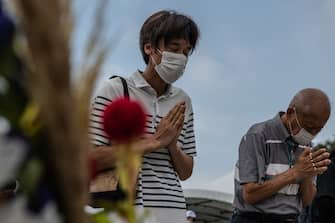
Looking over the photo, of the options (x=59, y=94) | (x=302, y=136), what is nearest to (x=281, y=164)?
(x=302, y=136)

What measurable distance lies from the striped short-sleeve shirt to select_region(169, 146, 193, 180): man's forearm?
0.06ft

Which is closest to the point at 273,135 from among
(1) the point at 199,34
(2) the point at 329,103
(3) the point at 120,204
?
(2) the point at 329,103

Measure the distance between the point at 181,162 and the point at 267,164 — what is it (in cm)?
74

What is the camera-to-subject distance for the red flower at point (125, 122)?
0.62 metres

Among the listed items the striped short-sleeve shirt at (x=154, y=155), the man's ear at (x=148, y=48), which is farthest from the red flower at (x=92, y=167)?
the man's ear at (x=148, y=48)

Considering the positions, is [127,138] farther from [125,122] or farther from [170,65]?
[170,65]

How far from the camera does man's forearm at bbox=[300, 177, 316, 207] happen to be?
9.95ft

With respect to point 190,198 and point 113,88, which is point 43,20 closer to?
point 113,88

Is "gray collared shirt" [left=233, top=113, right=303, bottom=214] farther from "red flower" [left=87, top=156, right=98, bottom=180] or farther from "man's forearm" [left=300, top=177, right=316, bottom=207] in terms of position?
"red flower" [left=87, top=156, right=98, bottom=180]

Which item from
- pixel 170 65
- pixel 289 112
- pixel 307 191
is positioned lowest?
pixel 307 191

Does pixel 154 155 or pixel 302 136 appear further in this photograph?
pixel 302 136

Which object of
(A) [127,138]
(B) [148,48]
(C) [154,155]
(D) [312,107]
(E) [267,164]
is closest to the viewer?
(A) [127,138]

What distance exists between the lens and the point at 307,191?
305 cm

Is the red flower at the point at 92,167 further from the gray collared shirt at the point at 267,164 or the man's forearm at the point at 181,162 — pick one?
the gray collared shirt at the point at 267,164
